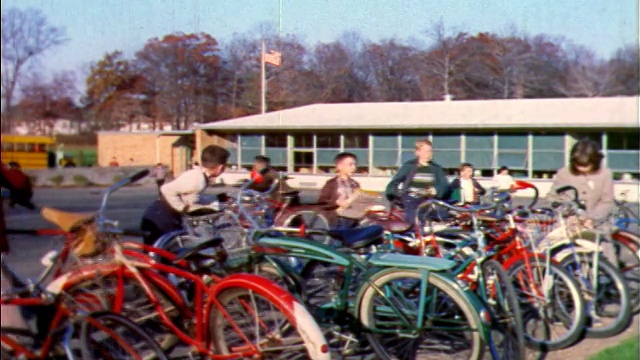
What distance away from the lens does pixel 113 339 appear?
405 cm

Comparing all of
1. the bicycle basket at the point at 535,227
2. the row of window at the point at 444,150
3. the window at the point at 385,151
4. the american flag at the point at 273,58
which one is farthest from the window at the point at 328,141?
the bicycle basket at the point at 535,227

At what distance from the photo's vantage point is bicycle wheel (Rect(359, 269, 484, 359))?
471 cm

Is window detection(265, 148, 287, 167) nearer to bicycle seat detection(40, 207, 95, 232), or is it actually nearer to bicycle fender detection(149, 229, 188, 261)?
bicycle fender detection(149, 229, 188, 261)

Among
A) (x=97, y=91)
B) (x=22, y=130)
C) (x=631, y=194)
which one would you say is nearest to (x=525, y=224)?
(x=97, y=91)

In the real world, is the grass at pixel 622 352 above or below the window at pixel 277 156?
below

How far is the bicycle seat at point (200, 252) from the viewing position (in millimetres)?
4621

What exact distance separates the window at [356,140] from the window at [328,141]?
141 millimetres

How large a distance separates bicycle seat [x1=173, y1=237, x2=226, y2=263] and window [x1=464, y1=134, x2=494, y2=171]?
20.8ft

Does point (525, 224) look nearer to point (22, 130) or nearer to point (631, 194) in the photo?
point (22, 130)

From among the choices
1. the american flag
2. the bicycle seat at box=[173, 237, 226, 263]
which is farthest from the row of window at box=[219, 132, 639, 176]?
the bicycle seat at box=[173, 237, 226, 263]

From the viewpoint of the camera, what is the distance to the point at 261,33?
22.5 feet

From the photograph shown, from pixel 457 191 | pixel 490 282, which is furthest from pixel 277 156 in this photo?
pixel 490 282

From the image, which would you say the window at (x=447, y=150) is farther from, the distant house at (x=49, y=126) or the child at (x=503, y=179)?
the distant house at (x=49, y=126)

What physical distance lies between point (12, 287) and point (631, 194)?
853 centimetres
